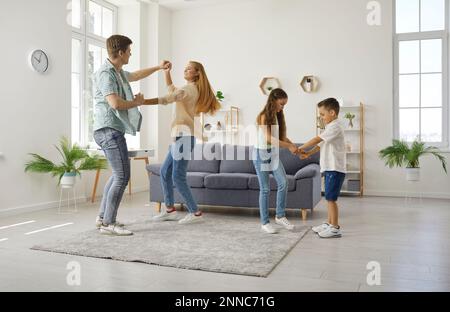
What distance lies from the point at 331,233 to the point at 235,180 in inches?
51.0

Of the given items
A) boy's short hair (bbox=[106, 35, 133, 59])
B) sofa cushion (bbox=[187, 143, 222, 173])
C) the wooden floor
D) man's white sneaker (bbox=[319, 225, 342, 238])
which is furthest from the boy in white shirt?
sofa cushion (bbox=[187, 143, 222, 173])

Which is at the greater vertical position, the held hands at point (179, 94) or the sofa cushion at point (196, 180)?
the held hands at point (179, 94)

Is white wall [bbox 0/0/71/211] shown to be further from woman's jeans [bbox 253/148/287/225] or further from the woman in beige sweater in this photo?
woman's jeans [bbox 253/148/287/225]

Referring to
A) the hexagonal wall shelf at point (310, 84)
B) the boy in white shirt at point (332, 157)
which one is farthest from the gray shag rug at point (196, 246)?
the hexagonal wall shelf at point (310, 84)

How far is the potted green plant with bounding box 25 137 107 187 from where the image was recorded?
181 inches

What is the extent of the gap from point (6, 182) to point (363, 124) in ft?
15.5

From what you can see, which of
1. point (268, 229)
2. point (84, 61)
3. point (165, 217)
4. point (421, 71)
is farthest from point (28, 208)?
point (421, 71)

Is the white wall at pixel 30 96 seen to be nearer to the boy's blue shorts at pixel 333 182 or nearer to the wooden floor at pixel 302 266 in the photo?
the wooden floor at pixel 302 266

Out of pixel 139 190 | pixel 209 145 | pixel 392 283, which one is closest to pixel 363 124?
pixel 209 145

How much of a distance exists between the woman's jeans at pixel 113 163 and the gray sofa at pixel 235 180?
1.23 m

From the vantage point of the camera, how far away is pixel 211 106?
3842mm

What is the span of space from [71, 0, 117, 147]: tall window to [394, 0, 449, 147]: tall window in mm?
4430

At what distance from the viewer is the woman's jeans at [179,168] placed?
12.3ft

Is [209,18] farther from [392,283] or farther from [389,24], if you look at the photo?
[392,283]
